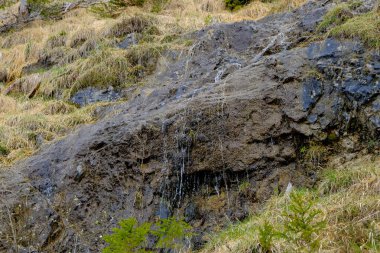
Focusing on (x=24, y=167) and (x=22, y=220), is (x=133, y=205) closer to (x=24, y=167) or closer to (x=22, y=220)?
(x=22, y=220)

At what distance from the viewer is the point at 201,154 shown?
5.38 metres

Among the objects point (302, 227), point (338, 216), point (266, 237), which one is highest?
point (302, 227)

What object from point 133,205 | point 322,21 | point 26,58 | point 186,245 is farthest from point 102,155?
point 26,58

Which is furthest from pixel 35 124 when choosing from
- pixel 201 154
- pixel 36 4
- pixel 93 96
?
pixel 36 4

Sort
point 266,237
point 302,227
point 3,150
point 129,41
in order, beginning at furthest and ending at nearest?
point 129,41 → point 3,150 → point 266,237 → point 302,227

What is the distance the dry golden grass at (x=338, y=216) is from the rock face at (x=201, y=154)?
0.37 m

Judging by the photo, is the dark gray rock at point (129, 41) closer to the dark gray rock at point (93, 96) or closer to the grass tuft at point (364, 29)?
the dark gray rock at point (93, 96)

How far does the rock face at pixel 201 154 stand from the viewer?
515 centimetres

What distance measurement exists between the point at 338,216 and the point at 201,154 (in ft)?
6.19

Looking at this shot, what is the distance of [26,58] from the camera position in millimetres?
11383

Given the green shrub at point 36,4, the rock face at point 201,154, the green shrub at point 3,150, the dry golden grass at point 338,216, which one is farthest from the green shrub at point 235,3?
the dry golden grass at point 338,216

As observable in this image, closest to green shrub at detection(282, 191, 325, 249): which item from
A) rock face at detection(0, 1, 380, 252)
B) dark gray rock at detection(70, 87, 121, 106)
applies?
rock face at detection(0, 1, 380, 252)

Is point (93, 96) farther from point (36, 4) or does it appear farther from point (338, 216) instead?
point (36, 4)

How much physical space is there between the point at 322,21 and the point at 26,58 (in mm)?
7457
